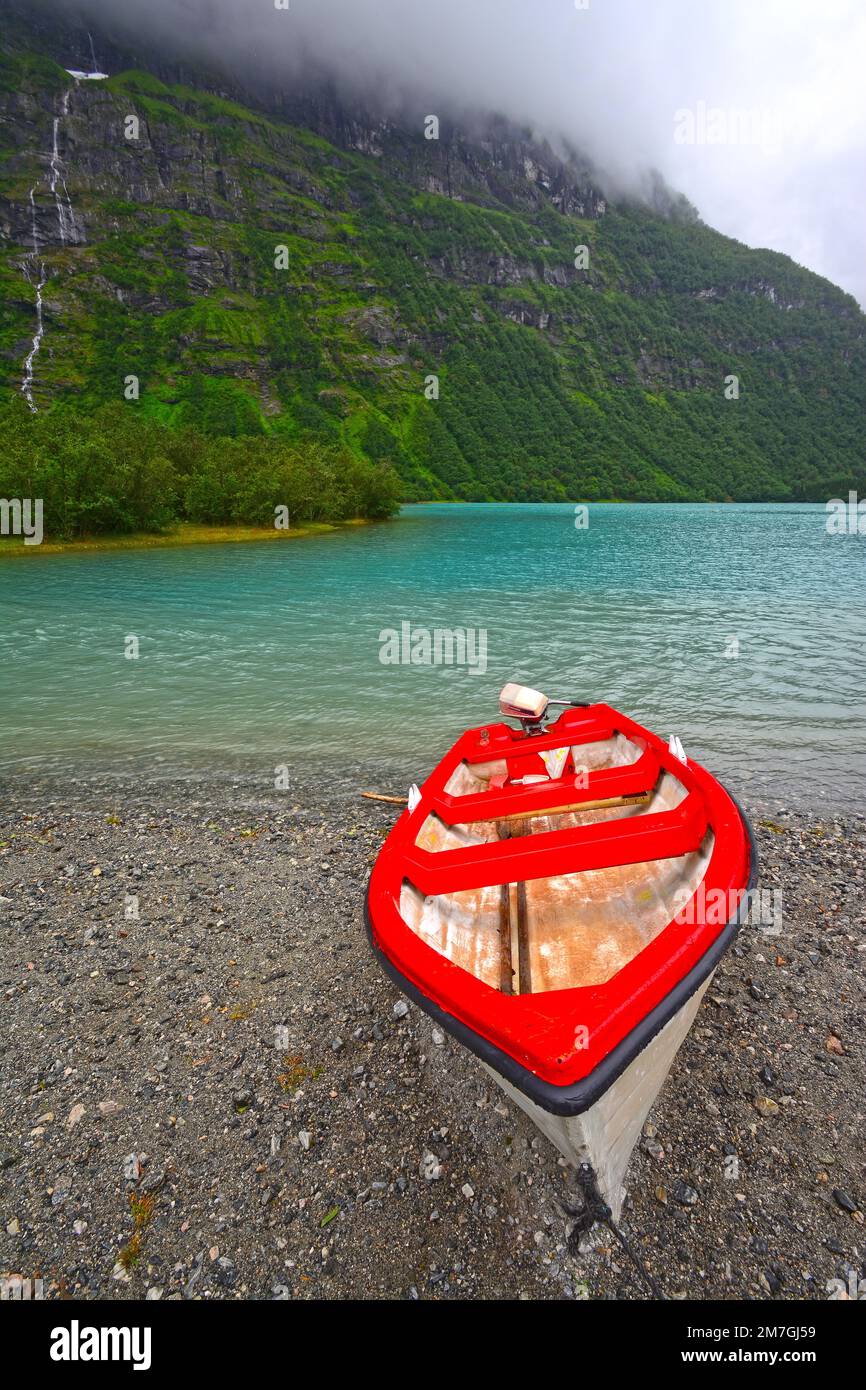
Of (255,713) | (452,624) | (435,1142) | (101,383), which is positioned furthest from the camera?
(101,383)

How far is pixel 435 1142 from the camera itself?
12.7 feet

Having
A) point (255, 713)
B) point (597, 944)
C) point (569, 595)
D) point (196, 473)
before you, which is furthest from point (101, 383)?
point (597, 944)

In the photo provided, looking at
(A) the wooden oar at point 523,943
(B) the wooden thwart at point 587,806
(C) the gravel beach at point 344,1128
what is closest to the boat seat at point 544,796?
(B) the wooden thwart at point 587,806

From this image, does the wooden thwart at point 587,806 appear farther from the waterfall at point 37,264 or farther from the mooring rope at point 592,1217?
the waterfall at point 37,264

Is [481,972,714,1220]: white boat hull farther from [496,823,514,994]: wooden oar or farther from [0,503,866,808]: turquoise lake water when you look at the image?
[0,503,866,808]: turquoise lake water

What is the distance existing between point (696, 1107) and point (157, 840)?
6.64m

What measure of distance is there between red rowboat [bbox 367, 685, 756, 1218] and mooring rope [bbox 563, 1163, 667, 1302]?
0.33 ft

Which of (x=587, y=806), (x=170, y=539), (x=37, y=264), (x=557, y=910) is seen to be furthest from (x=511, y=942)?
(x=37, y=264)

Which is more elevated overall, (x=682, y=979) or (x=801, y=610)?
(x=801, y=610)

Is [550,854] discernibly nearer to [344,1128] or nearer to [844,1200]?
[344,1128]

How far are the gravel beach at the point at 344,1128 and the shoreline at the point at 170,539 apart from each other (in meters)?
48.6

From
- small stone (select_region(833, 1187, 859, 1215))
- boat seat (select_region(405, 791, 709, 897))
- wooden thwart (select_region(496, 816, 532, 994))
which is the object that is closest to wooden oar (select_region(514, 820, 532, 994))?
wooden thwart (select_region(496, 816, 532, 994))

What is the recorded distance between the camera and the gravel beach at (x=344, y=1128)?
326 centimetres

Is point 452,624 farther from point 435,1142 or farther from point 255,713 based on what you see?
point 435,1142
